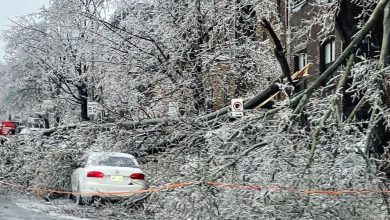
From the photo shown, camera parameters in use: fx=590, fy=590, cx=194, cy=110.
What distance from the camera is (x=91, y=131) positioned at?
49.0 feet

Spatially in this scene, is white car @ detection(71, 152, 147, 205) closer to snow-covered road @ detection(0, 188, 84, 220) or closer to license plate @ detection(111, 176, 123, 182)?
license plate @ detection(111, 176, 123, 182)

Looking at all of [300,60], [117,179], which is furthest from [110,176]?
[300,60]

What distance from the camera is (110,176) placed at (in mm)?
14242

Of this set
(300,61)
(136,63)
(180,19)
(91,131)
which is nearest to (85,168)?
(91,131)

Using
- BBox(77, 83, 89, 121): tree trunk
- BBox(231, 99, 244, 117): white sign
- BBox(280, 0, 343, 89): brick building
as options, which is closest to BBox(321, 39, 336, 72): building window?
BBox(280, 0, 343, 89): brick building

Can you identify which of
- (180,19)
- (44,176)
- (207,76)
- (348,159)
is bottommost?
(44,176)

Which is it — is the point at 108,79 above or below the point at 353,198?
above

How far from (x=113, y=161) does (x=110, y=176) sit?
441 millimetres

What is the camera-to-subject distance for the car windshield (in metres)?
14.3

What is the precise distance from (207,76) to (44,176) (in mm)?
5284

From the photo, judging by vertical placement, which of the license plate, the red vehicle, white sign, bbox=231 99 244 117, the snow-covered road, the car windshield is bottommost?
the snow-covered road

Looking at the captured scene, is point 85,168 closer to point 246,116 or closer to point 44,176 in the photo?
point 44,176

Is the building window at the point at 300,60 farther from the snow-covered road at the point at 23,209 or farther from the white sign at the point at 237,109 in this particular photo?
the snow-covered road at the point at 23,209

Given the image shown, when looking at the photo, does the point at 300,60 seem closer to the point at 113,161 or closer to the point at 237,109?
the point at 113,161
